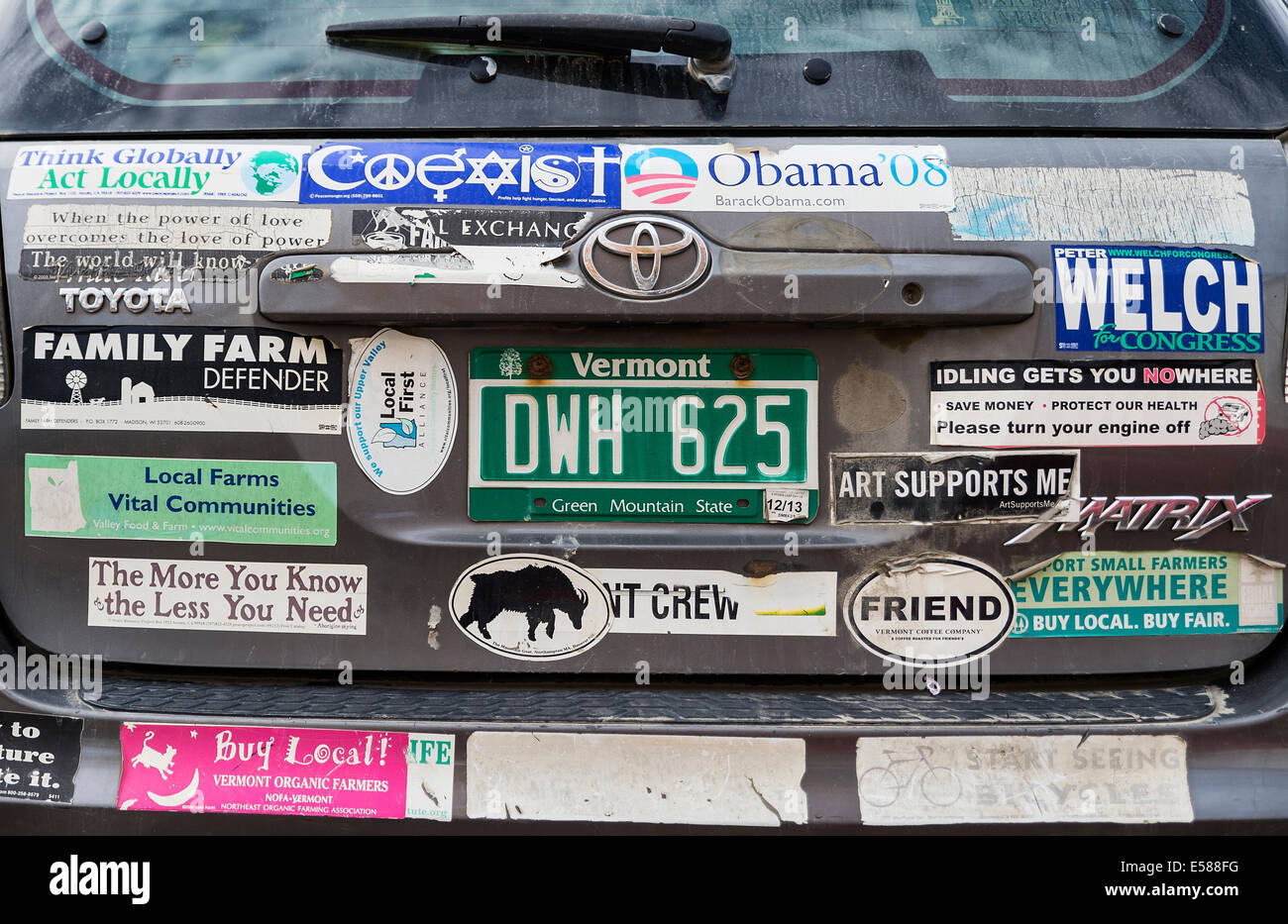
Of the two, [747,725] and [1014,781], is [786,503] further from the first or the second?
[1014,781]

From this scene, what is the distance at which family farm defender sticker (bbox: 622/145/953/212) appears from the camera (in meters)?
1.82

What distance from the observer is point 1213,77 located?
202 centimetres

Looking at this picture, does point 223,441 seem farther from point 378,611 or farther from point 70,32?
point 70,32

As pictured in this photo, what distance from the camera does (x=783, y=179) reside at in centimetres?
184

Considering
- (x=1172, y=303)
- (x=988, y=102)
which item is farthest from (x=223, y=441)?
(x=1172, y=303)

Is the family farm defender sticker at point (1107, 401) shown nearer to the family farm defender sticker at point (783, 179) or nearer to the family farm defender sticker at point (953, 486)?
the family farm defender sticker at point (953, 486)

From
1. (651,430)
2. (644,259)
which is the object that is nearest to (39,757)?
(651,430)

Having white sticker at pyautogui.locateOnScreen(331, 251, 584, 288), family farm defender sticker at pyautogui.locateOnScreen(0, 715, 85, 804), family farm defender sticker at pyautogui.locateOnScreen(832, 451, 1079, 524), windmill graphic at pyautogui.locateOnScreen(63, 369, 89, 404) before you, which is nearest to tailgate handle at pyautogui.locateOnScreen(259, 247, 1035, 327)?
white sticker at pyautogui.locateOnScreen(331, 251, 584, 288)

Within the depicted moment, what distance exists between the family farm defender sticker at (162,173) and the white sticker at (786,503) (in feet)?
3.18

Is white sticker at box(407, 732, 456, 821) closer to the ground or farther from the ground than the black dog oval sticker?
closer to the ground

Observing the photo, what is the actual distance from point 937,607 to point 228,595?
1.25 metres

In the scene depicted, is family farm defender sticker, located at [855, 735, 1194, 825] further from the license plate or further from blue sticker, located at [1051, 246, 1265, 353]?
blue sticker, located at [1051, 246, 1265, 353]

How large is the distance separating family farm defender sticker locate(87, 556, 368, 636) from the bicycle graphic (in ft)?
2.98

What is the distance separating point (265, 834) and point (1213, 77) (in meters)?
2.20
